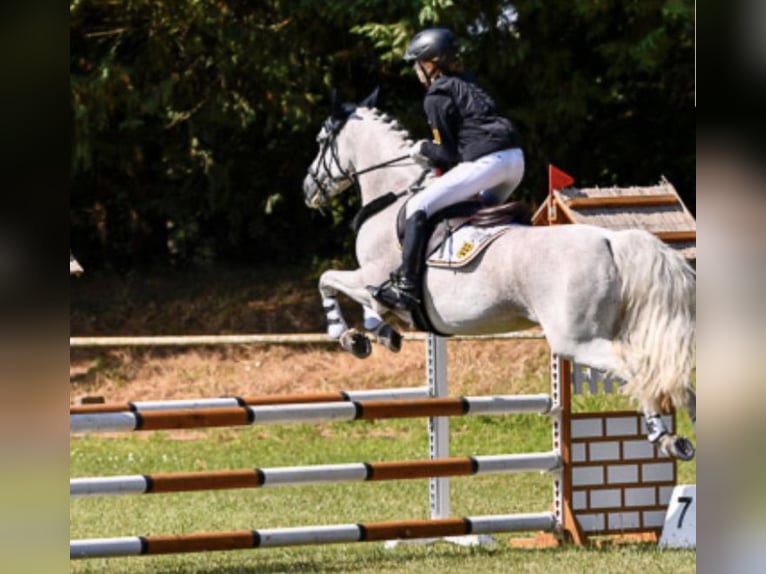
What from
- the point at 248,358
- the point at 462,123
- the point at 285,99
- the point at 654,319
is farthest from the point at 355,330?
the point at 285,99

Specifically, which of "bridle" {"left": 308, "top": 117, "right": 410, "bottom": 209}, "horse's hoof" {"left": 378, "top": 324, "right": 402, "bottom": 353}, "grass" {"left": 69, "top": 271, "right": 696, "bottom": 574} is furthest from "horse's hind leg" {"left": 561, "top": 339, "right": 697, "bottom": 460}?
"bridle" {"left": 308, "top": 117, "right": 410, "bottom": 209}

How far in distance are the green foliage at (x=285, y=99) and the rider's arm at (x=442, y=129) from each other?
793 cm

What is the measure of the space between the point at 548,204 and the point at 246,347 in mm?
8538

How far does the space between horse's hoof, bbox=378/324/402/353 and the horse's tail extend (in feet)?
3.78

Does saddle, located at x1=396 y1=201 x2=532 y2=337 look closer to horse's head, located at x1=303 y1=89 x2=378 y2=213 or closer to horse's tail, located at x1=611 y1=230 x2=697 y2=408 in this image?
horse's tail, located at x1=611 y1=230 x2=697 y2=408

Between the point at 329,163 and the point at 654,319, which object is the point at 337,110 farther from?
the point at 654,319

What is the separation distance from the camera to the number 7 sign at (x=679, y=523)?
635cm

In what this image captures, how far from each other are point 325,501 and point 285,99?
7.32 m

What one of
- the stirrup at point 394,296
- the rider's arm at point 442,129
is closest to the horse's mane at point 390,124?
the rider's arm at point 442,129

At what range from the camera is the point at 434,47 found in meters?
5.84

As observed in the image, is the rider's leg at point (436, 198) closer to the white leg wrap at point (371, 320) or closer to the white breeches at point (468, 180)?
the white breeches at point (468, 180)
